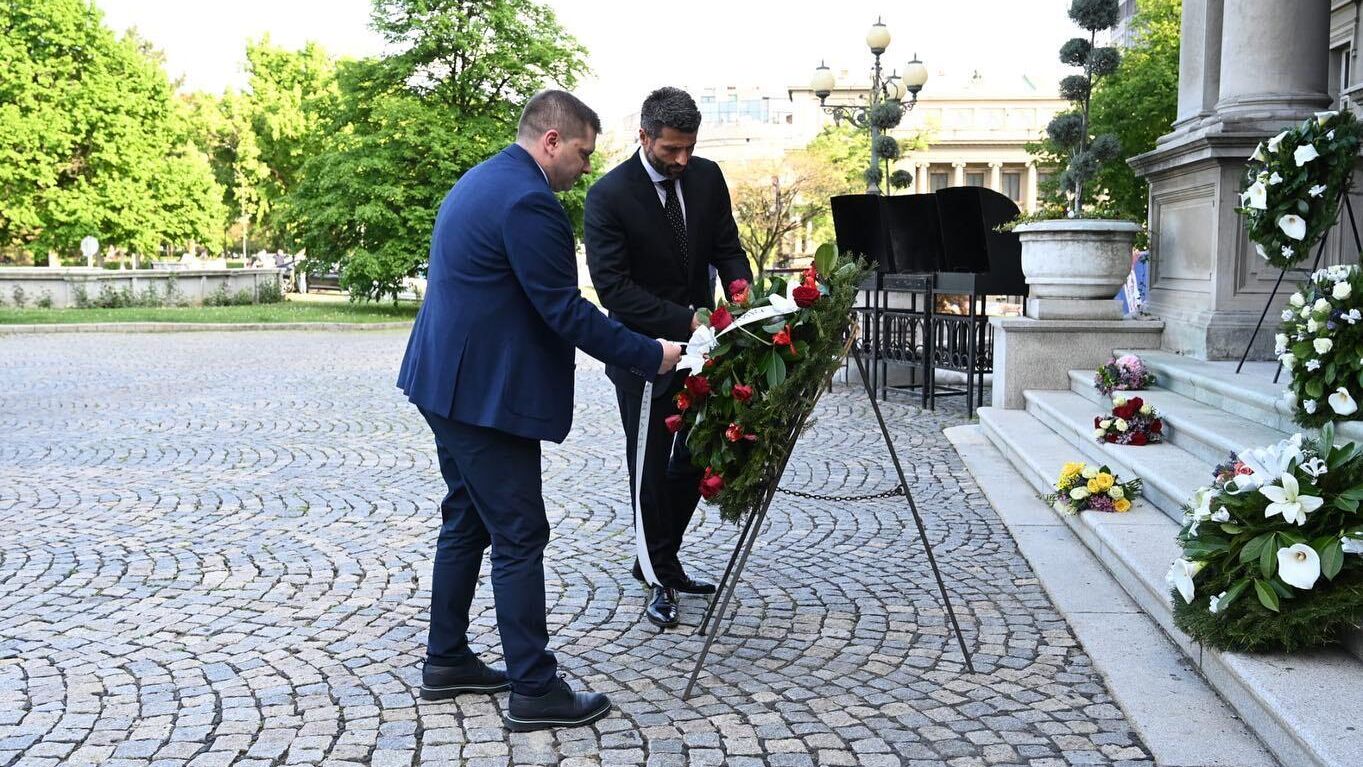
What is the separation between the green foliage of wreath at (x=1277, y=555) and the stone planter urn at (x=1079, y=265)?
236 inches

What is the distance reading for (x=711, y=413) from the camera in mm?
4422

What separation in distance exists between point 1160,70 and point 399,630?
33.4 m

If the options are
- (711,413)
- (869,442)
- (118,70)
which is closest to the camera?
(711,413)

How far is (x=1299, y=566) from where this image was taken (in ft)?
12.5

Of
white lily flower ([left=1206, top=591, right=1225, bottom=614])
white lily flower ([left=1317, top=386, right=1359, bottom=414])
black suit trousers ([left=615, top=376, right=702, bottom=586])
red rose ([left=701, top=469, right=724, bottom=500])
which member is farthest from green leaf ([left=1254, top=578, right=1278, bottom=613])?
black suit trousers ([left=615, top=376, right=702, bottom=586])

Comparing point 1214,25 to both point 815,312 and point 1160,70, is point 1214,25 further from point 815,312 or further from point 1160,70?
point 1160,70

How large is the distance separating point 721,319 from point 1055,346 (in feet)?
21.3

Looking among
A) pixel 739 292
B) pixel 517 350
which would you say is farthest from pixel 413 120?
pixel 517 350

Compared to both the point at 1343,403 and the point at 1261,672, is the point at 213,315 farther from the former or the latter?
the point at 1261,672

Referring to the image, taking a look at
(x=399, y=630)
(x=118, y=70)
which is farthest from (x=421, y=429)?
(x=118, y=70)

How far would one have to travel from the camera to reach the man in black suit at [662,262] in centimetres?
491

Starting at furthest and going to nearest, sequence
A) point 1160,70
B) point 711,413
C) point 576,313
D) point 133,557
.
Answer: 1. point 1160,70
2. point 133,557
3. point 711,413
4. point 576,313

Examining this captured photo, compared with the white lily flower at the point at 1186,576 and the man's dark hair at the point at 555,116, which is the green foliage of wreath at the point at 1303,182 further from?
the man's dark hair at the point at 555,116

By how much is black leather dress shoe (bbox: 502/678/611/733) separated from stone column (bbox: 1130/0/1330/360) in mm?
6738
